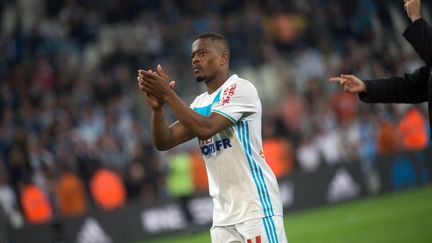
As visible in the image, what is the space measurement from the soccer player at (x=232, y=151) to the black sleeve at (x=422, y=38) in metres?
1.28

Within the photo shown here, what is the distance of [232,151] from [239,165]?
12 centimetres

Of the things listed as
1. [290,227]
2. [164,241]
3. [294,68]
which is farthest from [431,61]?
[294,68]

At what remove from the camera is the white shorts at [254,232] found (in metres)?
5.91

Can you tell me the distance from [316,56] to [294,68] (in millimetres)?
677

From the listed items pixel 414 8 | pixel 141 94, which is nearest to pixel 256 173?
pixel 414 8

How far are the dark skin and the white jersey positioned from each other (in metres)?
0.17

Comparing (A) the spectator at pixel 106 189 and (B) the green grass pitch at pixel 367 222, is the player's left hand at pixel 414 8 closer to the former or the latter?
(B) the green grass pitch at pixel 367 222

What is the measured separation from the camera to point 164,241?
15000mm

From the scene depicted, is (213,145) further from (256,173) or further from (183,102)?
(183,102)

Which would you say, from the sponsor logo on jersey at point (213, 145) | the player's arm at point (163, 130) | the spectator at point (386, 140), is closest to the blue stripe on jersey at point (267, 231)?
the sponsor logo on jersey at point (213, 145)

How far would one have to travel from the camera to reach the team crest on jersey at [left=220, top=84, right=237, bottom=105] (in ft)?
19.8

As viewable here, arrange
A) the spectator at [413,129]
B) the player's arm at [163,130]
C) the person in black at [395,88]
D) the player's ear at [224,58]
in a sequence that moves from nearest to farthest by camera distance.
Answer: the player's arm at [163,130]
the person in black at [395,88]
the player's ear at [224,58]
the spectator at [413,129]

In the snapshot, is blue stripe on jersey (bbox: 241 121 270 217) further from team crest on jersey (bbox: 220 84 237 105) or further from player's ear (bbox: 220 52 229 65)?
player's ear (bbox: 220 52 229 65)

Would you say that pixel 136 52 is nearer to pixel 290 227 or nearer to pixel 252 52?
pixel 252 52
